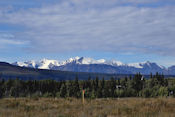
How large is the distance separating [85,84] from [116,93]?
18491mm

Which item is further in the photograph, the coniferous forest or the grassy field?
the coniferous forest

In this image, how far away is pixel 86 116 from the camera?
1118 cm

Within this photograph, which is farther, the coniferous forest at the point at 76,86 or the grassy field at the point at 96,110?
the coniferous forest at the point at 76,86

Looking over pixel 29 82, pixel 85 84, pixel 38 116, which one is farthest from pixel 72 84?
pixel 38 116

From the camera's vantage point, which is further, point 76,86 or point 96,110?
point 76,86

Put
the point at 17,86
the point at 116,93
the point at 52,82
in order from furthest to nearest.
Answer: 1. the point at 52,82
2. the point at 17,86
3. the point at 116,93

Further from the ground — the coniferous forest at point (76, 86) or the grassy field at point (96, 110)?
the grassy field at point (96, 110)

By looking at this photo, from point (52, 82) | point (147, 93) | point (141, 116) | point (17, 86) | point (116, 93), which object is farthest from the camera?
point (52, 82)

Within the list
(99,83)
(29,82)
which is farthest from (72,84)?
(29,82)

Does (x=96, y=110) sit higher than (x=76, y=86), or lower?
higher

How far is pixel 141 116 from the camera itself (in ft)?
36.3

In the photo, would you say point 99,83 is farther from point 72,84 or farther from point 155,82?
point 155,82

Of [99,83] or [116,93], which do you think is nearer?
[116,93]

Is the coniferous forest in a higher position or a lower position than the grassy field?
lower
